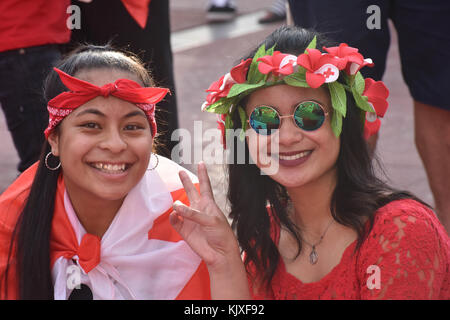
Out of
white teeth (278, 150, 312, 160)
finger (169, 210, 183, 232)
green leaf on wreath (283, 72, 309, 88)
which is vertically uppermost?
green leaf on wreath (283, 72, 309, 88)

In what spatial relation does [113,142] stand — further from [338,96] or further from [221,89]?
[338,96]

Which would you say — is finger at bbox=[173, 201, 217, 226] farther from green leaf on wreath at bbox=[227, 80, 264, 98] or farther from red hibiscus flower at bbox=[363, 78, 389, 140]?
red hibiscus flower at bbox=[363, 78, 389, 140]

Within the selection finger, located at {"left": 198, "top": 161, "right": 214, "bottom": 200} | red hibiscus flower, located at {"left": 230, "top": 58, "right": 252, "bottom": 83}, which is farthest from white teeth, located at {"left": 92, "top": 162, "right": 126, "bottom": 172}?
red hibiscus flower, located at {"left": 230, "top": 58, "right": 252, "bottom": 83}

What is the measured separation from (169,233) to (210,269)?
0.89ft

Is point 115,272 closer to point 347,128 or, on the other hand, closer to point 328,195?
point 328,195

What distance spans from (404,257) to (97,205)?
1.17 metres

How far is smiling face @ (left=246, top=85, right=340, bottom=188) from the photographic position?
102 inches

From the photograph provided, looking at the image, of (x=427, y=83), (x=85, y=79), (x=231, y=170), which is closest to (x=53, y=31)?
(x=85, y=79)

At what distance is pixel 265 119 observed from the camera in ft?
8.55

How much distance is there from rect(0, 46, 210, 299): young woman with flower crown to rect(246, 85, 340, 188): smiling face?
43 cm

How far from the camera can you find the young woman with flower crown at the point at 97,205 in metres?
2.59

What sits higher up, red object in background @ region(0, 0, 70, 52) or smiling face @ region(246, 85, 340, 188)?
red object in background @ region(0, 0, 70, 52)

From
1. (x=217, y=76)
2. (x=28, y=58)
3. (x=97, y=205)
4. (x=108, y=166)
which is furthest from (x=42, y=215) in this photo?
(x=217, y=76)

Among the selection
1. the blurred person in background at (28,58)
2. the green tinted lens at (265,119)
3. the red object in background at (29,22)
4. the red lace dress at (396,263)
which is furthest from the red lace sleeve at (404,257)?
the red object in background at (29,22)
